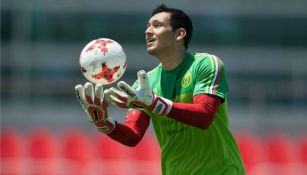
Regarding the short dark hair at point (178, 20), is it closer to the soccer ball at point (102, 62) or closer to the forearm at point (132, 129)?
the soccer ball at point (102, 62)

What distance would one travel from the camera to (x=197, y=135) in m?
6.47

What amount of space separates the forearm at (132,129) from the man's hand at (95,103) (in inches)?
4.9

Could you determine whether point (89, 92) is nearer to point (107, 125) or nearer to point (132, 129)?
point (107, 125)

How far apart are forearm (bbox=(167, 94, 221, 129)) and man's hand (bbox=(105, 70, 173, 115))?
2.8 inches

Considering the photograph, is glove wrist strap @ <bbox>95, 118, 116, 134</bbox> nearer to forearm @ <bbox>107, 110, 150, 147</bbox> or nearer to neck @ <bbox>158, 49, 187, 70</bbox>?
forearm @ <bbox>107, 110, 150, 147</bbox>

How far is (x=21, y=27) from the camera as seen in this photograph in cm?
2531

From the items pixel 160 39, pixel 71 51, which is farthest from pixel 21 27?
pixel 160 39

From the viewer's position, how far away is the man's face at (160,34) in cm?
655

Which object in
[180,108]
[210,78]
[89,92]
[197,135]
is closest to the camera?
[180,108]

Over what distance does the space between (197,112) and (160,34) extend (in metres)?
0.79

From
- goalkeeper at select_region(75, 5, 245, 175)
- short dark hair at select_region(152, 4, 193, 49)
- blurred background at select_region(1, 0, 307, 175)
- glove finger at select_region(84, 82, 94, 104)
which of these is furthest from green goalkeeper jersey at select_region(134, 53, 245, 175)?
blurred background at select_region(1, 0, 307, 175)

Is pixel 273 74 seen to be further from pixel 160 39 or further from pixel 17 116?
pixel 160 39

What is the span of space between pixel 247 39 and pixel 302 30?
6.27ft

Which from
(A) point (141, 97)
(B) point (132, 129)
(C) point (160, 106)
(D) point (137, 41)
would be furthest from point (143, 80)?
(D) point (137, 41)
